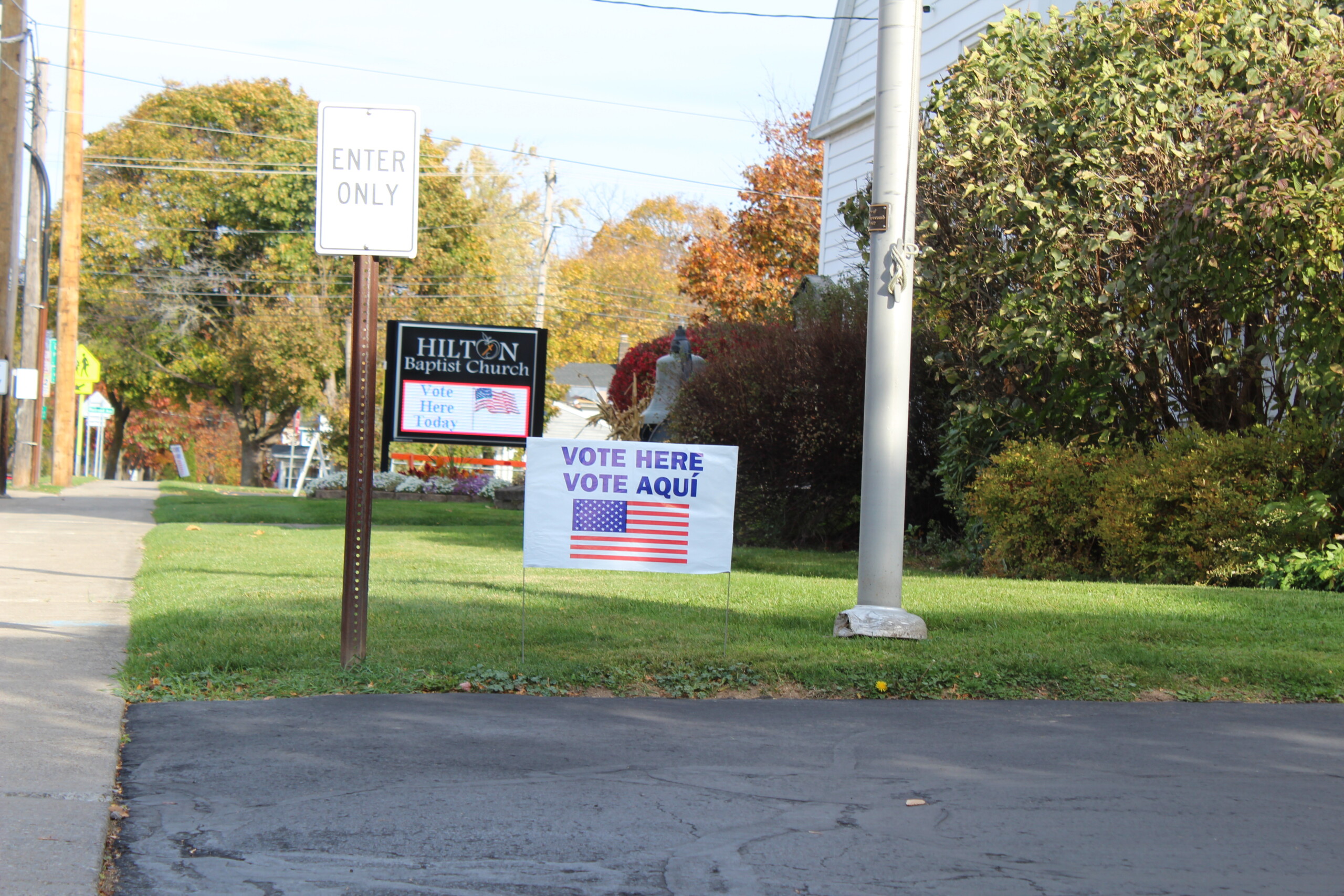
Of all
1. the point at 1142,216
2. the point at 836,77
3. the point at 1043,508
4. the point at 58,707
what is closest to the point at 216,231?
the point at 836,77

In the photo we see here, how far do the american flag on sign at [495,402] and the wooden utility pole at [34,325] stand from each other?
61.7ft

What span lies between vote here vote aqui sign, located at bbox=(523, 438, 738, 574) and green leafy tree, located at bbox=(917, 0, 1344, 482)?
484cm

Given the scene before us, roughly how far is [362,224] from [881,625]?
3844 mm

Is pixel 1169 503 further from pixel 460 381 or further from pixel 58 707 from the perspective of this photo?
pixel 58 707

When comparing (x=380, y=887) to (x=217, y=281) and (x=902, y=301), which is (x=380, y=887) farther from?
(x=217, y=281)

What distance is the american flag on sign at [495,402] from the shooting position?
1240 cm

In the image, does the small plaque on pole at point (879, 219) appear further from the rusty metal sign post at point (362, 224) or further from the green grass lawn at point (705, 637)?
the rusty metal sign post at point (362, 224)

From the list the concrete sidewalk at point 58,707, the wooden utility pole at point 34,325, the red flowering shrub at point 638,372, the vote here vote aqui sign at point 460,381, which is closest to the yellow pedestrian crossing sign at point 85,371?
the wooden utility pole at point 34,325

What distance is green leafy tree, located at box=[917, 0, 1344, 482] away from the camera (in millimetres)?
10047

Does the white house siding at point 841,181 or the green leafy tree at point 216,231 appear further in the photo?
the green leafy tree at point 216,231

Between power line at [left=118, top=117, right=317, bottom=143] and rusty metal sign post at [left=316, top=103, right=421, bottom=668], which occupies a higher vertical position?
power line at [left=118, top=117, right=317, bottom=143]

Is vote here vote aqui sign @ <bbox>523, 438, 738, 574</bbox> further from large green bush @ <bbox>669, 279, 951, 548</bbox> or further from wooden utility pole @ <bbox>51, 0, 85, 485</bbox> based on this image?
wooden utility pole @ <bbox>51, 0, 85, 485</bbox>

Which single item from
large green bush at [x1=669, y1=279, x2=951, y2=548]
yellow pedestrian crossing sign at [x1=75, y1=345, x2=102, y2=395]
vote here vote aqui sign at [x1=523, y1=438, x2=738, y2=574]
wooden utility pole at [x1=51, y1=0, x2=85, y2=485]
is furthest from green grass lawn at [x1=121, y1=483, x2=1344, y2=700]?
yellow pedestrian crossing sign at [x1=75, y1=345, x2=102, y2=395]

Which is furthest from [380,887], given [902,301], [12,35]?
[12,35]
